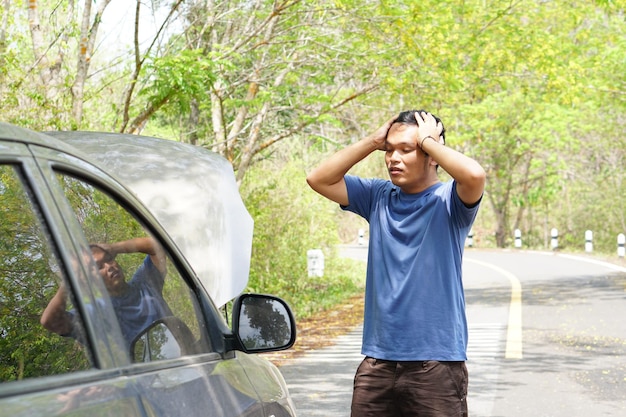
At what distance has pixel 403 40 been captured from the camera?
16.6 m

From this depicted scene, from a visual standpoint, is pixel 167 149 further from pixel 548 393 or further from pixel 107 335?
pixel 548 393

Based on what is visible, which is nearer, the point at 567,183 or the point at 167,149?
the point at 167,149

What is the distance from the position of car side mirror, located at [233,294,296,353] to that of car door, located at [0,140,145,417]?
3.02 feet

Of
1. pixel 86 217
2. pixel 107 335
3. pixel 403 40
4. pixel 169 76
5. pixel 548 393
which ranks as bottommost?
pixel 548 393

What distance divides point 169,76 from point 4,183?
10246mm

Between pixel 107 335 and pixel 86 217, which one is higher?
pixel 86 217

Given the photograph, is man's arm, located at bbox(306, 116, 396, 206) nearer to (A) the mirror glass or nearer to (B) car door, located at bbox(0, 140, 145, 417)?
(A) the mirror glass

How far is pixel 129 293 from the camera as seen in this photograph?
8.66 feet

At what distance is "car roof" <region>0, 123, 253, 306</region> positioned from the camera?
14.3 feet

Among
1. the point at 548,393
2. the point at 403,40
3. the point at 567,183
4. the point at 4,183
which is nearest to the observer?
the point at 4,183

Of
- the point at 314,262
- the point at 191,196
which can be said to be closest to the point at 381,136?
the point at 191,196

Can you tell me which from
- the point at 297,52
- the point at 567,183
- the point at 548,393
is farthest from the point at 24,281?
the point at 567,183

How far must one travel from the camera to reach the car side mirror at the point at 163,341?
254cm

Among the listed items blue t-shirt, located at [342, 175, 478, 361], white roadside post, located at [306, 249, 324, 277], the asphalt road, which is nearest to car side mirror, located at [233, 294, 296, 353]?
blue t-shirt, located at [342, 175, 478, 361]
